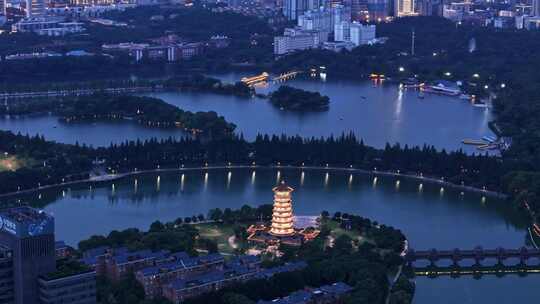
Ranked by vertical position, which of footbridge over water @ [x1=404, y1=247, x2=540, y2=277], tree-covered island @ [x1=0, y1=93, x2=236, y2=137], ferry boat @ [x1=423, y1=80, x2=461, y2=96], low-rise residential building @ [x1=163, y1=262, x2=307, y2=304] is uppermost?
ferry boat @ [x1=423, y1=80, x2=461, y2=96]

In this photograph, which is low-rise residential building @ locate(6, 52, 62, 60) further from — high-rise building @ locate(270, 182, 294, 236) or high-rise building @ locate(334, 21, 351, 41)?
high-rise building @ locate(270, 182, 294, 236)

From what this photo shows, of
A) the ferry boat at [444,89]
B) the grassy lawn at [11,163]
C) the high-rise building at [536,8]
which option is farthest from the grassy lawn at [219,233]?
the high-rise building at [536,8]

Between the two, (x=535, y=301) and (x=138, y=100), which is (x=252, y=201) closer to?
(x=535, y=301)

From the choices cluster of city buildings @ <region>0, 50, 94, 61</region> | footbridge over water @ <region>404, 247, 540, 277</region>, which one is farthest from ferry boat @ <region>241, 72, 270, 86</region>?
footbridge over water @ <region>404, 247, 540, 277</region>

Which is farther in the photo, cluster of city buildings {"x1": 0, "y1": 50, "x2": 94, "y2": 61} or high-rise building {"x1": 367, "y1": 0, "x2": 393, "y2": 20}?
high-rise building {"x1": 367, "y1": 0, "x2": 393, "y2": 20}

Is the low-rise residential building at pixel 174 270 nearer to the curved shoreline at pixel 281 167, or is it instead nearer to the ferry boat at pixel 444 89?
the curved shoreline at pixel 281 167

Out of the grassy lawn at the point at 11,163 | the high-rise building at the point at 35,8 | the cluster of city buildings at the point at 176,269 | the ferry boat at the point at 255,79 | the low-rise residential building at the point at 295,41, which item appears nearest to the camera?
the cluster of city buildings at the point at 176,269

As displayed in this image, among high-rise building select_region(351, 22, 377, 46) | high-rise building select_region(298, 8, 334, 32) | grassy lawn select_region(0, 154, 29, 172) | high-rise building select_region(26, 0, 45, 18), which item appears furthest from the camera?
high-rise building select_region(26, 0, 45, 18)
